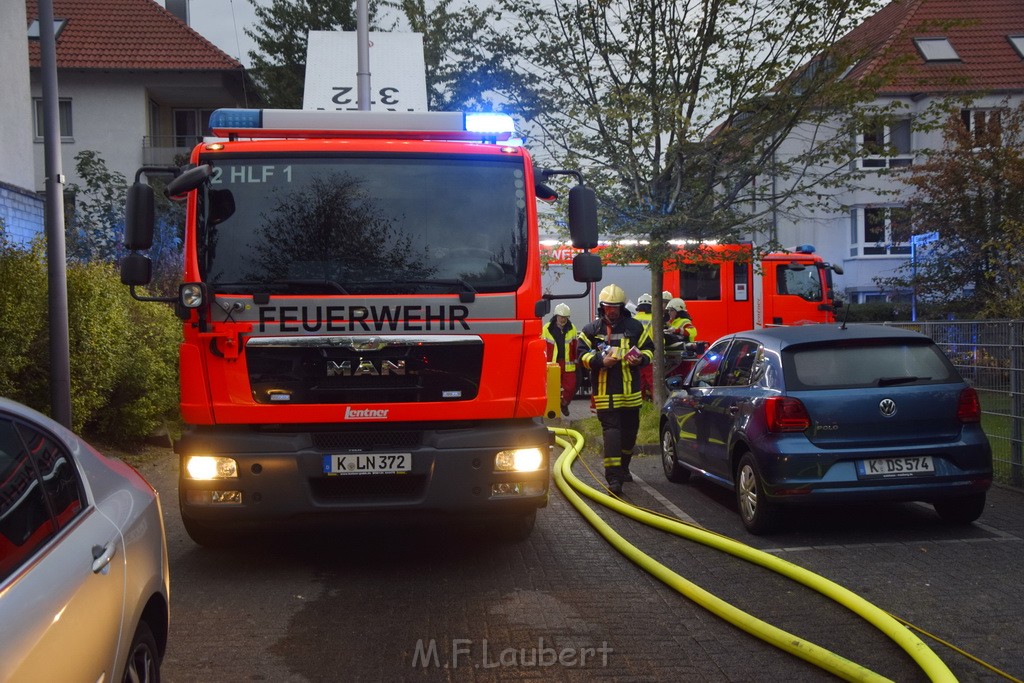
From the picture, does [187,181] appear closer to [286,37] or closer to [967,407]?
[967,407]

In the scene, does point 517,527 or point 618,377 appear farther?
point 618,377

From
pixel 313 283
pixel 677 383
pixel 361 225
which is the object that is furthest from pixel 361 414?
pixel 677 383

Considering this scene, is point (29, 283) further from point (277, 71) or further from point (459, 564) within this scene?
point (277, 71)

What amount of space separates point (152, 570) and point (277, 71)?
36.4 m

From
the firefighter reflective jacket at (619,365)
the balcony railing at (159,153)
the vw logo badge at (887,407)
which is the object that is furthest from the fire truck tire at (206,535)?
the balcony railing at (159,153)

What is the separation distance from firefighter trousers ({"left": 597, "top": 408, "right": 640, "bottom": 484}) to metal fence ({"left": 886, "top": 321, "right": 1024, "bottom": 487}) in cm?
304

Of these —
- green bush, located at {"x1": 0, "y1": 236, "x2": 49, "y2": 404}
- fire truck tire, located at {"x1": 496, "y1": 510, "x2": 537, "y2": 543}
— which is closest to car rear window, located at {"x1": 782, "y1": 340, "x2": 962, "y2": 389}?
fire truck tire, located at {"x1": 496, "y1": 510, "x2": 537, "y2": 543}

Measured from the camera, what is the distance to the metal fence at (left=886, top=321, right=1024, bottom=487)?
9445mm

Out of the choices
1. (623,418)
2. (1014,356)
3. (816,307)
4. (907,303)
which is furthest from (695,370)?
(907,303)

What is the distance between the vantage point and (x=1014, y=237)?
16094 mm

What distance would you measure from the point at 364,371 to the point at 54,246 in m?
5.07

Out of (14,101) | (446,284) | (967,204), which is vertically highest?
(14,101)

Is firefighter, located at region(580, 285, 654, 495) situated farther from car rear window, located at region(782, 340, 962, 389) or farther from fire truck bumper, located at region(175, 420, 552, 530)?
fire truck bumper, located at region(175, 420, 552, 530)

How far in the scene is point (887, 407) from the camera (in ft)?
24.6
